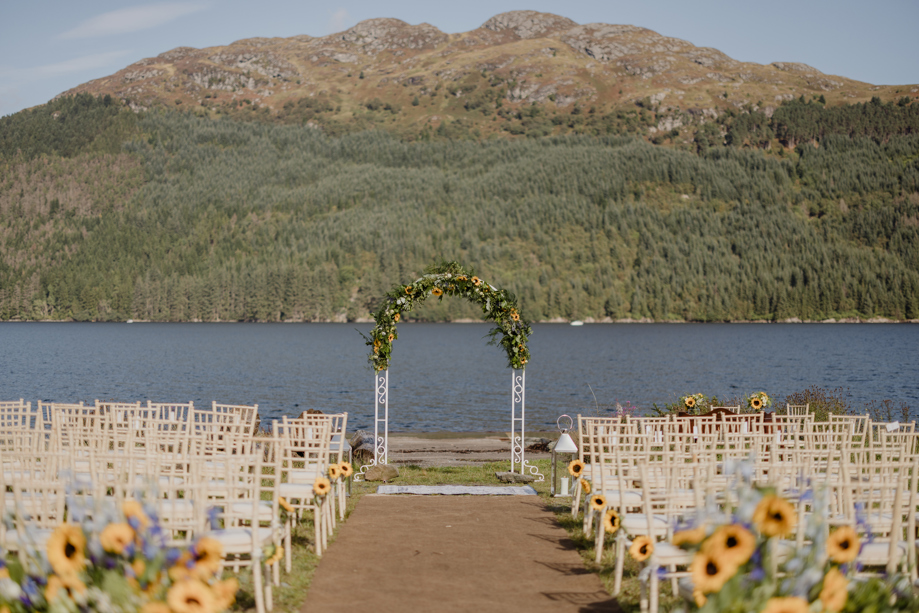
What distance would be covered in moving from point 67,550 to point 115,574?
33 centimetres

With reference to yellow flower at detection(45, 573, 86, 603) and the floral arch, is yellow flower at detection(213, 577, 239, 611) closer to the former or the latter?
yellow flower at detection(45, 573, 86, 603)

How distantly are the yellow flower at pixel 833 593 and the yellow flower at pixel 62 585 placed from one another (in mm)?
3539

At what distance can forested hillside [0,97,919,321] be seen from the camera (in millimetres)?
136250

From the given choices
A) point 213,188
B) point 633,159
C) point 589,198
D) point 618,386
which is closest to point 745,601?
point 618,386

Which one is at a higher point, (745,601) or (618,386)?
(745,601)

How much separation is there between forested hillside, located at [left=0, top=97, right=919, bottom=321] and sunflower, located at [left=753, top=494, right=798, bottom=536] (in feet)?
403

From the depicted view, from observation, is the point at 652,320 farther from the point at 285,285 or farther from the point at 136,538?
the point at 136,538

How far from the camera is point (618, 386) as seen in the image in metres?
44.8

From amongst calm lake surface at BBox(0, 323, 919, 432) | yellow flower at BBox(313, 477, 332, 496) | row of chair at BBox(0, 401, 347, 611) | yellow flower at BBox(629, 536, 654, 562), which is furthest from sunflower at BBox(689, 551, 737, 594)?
calm lake surface at BBox(0, 323, 919, 432)

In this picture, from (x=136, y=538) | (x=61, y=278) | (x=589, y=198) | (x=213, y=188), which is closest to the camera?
(x=136, y=538)

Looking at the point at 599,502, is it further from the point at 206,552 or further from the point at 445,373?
the point at 445,373

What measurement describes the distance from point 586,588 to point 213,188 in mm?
181042

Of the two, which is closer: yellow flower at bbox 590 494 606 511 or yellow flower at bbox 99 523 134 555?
yellow flower at bbox 99 523 134 555

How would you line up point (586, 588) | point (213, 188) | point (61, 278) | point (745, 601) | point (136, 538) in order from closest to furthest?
point (745, 601) → point (136, 538) → point (586, 588) → point (61, 278) → point (213, 188)
